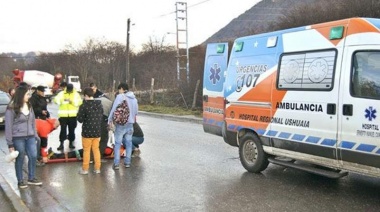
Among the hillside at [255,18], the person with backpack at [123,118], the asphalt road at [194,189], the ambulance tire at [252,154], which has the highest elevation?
the hillside at [255,18]

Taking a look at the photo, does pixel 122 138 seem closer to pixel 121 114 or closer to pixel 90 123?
pixel 121 114

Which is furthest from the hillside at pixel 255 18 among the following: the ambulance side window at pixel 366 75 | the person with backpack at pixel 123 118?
the ambulance side window at pixel 366 75

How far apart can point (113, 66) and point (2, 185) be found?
56.9 metres

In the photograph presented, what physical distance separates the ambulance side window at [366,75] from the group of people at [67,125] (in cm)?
422

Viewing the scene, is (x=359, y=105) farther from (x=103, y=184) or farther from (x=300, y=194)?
(x=103, y=184)

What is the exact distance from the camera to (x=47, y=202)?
19.5 ft

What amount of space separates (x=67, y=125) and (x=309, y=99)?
21.2 feet

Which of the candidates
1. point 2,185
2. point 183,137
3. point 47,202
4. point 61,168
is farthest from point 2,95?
point 47,202

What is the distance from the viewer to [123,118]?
7.94m

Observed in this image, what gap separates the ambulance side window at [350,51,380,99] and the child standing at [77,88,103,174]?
440 centimetres

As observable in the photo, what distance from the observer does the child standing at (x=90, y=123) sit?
24.7 feet

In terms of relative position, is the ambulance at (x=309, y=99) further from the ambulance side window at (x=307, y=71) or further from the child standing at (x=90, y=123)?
the child standing at (x=90, y=123)

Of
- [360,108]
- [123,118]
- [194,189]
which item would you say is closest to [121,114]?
[123,118]

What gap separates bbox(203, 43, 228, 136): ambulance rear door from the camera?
8602mm
